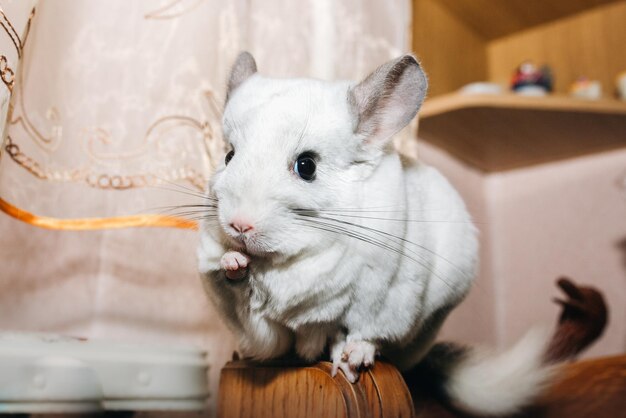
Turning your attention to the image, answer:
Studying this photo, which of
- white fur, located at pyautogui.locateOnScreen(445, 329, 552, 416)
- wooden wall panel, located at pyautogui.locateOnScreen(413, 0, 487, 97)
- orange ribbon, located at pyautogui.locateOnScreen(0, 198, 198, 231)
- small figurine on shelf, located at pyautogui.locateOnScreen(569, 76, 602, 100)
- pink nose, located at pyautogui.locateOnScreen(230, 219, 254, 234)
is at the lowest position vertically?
white fur, located at pyautogui.locateOnScreen(445, 329, 552, 416)

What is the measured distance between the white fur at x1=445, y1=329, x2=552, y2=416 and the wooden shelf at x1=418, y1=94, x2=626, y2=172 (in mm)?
681

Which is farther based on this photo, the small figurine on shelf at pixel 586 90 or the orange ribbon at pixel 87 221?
the small figurine on shelf at pixel 586 90

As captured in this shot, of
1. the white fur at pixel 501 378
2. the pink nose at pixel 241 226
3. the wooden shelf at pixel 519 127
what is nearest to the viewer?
the pink nose at pixel 241 226

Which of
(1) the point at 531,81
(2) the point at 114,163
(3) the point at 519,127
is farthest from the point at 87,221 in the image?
(1) the point at 531,81

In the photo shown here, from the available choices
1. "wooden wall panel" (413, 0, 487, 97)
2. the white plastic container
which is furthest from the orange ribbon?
"wooden wall panel" (413, 0, 487, 97)

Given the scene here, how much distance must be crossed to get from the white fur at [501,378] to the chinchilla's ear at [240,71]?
0.50 metres

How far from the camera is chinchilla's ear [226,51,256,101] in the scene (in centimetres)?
66

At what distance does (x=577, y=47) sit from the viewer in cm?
176

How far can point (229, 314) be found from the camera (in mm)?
597

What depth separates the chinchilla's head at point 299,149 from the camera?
516mm

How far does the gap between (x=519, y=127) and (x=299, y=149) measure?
1.08 meters

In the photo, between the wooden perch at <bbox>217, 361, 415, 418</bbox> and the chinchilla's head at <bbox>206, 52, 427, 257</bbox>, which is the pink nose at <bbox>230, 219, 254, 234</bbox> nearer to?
the chinchilla's head at <bbox>206, 52, 427, 257</bbox>

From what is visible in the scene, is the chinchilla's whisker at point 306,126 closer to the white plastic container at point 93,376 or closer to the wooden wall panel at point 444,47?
the white plastic container at point 93,376

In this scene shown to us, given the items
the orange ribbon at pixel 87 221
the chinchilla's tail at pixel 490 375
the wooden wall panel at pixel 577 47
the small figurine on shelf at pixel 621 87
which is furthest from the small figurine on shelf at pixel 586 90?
the orange ribbon at pixel 87 221
